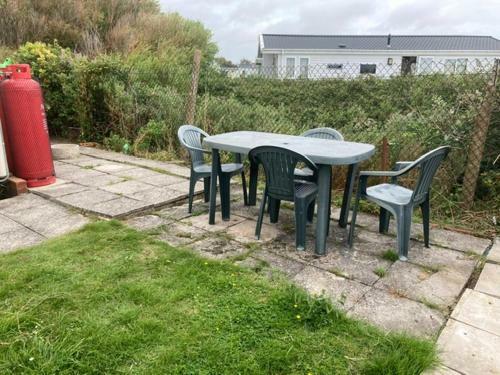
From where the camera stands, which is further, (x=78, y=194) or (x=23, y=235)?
(x=78, y=194)

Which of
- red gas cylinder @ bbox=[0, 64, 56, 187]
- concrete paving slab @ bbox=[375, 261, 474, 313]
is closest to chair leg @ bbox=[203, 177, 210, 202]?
red gas cylinder @ bbox=[0, 64, 56, 187]

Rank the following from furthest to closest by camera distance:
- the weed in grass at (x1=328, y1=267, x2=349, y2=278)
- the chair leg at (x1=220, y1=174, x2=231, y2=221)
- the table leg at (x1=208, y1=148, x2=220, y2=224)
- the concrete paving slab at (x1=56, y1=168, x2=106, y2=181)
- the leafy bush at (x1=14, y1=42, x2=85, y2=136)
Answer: the leafy bush at (x1=14, y1=42, x2=85, y2=136), the concrete paving slab at (x1=56, y1=168, x2=106, y2=181), the chair leg at (x1=220, y1=174, x2=231, y2=221), the table leg at (x1=208, y1=148, x2=220, y2=224), the weed in grass at (x1=328, y1=267, x2=349, y2=278)

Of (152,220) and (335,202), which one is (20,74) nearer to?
(152,220)

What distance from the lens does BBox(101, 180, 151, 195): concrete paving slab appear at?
174 inches

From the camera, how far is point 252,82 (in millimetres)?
9211

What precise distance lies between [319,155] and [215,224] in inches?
50.2

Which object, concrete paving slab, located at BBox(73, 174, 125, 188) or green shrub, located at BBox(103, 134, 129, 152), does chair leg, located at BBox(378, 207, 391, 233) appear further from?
green shrub, located at BBox(103, 134, 129, 152)

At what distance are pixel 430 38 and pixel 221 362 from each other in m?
30.4

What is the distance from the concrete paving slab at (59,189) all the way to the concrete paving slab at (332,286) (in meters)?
3.04

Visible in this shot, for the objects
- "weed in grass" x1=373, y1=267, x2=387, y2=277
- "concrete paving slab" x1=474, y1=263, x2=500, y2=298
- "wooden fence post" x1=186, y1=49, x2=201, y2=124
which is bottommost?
"concrete paving slab" x1=474, y1=263, x2=500, y2=298

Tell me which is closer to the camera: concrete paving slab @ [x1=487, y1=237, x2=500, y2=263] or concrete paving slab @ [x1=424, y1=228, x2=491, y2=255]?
concrete paving slab @ [x1=487, y1=237, x2=500, y2=263]

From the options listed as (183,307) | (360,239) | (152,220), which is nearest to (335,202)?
(360,239)

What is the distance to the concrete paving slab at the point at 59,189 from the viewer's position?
4233 millimetres

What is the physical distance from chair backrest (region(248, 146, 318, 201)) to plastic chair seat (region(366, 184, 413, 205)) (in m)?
0.57
